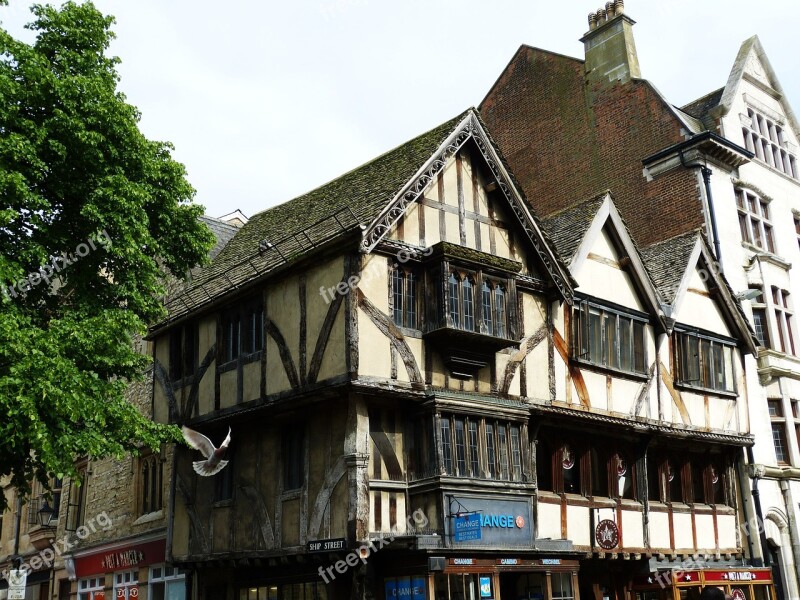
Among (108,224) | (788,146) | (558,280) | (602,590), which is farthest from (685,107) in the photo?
(108,224)

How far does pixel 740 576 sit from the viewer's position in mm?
20438

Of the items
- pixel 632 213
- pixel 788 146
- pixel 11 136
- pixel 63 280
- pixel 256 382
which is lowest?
pixel 256 382

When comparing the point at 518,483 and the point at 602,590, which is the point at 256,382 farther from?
the point at 602,590

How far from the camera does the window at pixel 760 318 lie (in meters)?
24.9

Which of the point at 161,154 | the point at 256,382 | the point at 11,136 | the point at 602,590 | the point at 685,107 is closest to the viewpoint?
the point at 11,136

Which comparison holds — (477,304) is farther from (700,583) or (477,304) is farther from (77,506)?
(77,506)

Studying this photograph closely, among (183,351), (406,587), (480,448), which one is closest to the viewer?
(406,587)

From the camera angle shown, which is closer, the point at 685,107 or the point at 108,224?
the point at 108,224

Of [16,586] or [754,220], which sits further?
[754,220]

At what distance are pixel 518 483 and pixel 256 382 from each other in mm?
5245

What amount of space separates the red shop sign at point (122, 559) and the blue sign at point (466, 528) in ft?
26.6

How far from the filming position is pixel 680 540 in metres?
20.4

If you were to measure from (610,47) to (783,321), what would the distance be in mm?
9926

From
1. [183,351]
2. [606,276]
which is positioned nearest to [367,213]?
[183,351]
